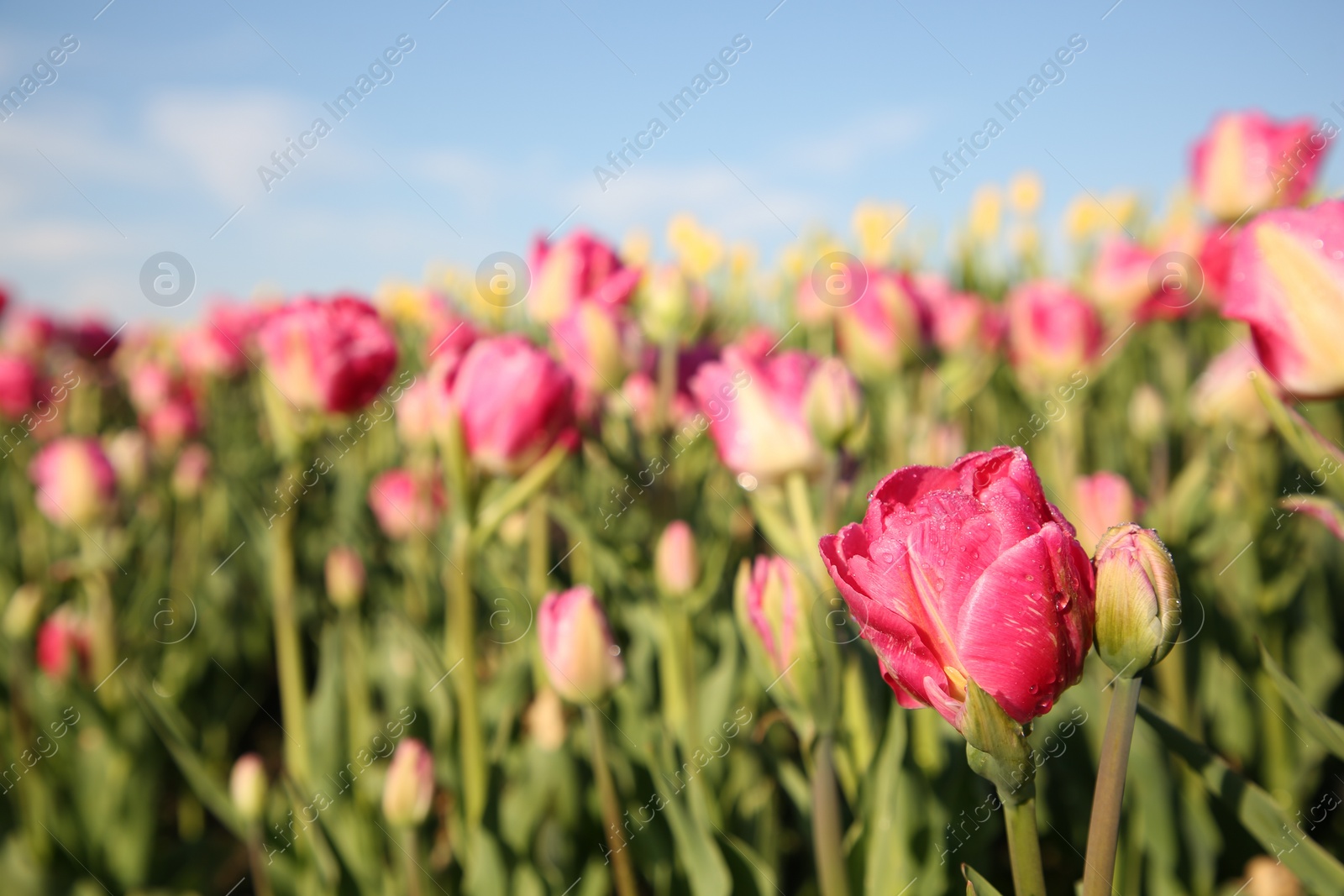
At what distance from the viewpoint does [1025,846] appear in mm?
359

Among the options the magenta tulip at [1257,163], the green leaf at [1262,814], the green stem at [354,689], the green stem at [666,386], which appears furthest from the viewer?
the magenta tulip at [1257,163]

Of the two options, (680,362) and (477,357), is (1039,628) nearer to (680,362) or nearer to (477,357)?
(477,357)

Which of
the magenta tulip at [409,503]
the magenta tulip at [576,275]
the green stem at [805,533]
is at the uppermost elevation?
the magenta tulip at [576,275]

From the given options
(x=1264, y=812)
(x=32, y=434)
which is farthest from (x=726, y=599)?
(x=32, y=434)

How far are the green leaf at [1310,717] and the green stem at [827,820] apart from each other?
0.28m

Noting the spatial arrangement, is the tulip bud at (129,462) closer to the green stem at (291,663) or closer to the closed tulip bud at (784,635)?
the green stem at (291,663)

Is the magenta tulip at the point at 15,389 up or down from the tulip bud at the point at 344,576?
up

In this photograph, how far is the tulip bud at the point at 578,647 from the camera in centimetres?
79

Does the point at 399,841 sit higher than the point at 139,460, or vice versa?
the point at 139,460

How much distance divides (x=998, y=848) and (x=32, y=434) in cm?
280

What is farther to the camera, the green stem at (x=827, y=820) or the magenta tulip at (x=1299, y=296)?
the green stem at (x=827, y=820)

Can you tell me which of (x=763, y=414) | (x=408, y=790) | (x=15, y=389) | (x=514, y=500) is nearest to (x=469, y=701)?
(x=408, y=790)

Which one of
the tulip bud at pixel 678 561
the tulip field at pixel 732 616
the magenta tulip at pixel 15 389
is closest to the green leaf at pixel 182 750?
the tulip field at pixel 732 616

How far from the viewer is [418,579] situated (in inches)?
57.3
